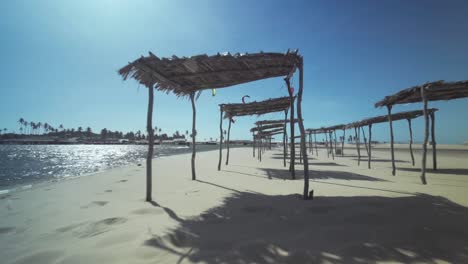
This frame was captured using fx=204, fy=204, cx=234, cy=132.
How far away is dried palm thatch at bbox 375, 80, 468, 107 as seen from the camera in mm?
6832

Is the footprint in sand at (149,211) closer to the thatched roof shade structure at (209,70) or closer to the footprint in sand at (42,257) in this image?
the thatched roof shade structure at (209,70)

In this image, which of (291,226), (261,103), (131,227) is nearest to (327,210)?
(291,226)

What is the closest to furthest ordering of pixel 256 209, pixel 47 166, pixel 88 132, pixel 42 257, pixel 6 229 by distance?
pixel 42 257 < pixel 6 229 < pixel 256 209 < pixel 47 166 < pixel 88 132

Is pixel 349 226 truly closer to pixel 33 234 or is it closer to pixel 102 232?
pixel 102 232

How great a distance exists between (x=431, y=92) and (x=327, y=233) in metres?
8.46

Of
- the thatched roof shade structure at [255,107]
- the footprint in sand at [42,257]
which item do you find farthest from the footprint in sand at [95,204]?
the thatched roof shade structure at [255,107]

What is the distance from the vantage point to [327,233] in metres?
3.01

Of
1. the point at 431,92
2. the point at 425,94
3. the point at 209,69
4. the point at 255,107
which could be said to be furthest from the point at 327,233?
the point at 255,107

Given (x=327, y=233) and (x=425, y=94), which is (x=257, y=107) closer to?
(x=425, y=94)

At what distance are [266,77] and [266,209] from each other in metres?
4.05

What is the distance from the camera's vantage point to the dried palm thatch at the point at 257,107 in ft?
37.3

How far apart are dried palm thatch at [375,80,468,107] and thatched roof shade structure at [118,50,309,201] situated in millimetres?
4730

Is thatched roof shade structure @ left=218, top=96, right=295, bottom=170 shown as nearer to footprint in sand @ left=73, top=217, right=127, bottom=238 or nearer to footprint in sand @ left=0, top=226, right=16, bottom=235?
footprint in sand @ left=73, top=217, right=127, bottom=238

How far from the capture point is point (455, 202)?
425 centimetres
